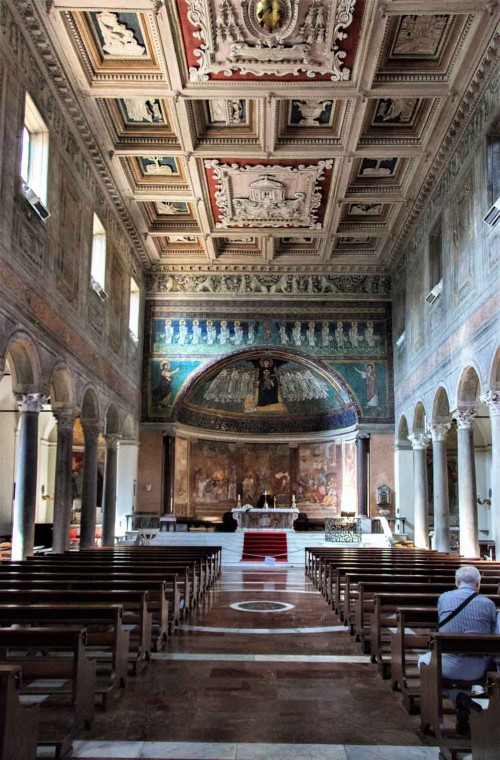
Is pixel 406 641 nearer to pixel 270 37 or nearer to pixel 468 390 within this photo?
pixel 468 390

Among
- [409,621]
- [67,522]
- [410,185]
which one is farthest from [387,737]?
[410,185]

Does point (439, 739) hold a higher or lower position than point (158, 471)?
lower

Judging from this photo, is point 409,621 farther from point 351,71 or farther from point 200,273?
point 200,273

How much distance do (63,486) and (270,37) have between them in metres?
12.4

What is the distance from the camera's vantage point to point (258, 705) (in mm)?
7285

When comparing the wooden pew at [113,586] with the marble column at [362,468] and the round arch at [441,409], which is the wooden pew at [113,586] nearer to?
the round arch at [441,409]

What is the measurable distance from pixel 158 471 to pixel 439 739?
2628cm

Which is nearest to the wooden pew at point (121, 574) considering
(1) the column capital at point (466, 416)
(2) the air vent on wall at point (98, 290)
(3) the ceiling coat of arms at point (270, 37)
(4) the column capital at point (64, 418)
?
(4) the column capital at point (64, 418)

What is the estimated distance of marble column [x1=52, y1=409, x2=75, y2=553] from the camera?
773 inches

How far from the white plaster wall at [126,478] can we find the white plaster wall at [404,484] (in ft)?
36.4

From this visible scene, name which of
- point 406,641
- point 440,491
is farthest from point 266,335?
point 406,641

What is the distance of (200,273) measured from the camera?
107ft

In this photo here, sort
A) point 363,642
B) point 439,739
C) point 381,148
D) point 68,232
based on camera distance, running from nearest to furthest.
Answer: point 439,739, point 363,642, point 68,232, point 381,148

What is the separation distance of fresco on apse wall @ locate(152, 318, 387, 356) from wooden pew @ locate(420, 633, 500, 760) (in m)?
25.8
